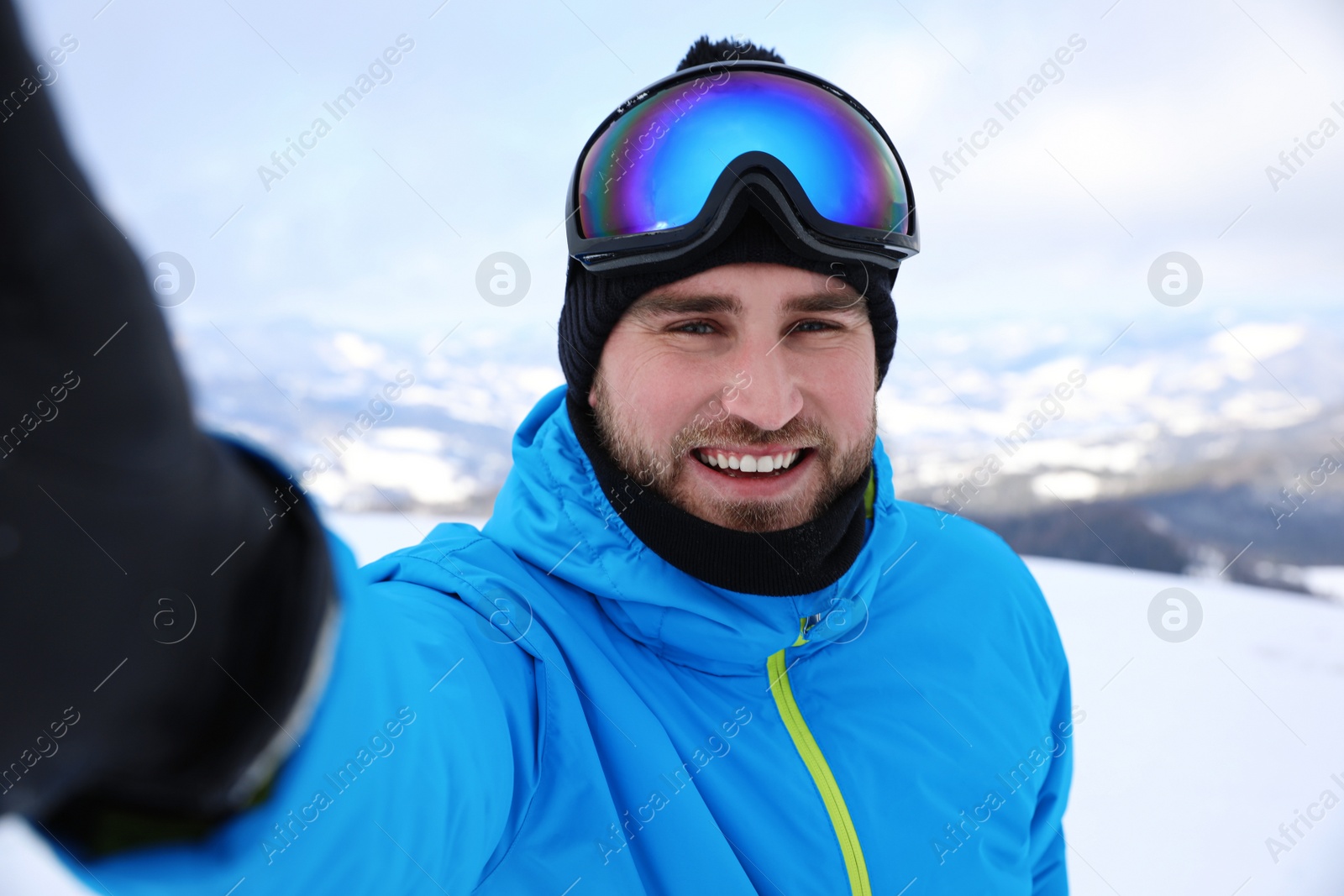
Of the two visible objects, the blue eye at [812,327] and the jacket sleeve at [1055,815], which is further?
the jacket sleeve at [1055,815]

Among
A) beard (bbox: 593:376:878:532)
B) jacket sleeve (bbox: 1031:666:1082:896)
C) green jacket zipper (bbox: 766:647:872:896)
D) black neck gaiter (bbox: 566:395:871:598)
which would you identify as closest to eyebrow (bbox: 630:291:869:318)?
beard (bbox: 593:376:878:532)

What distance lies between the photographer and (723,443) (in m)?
1.49

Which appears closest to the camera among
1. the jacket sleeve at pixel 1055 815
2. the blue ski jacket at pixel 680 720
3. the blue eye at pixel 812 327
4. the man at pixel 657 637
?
the man at pixel 657 637

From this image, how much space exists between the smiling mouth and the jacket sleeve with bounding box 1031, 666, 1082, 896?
0.90 metres

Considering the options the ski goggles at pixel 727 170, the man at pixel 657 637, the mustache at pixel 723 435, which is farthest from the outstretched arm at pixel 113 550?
the ski goggles at pixel 727 170

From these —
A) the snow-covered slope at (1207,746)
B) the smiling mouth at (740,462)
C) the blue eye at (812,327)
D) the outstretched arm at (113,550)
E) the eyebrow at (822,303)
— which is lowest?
the snow-covered slope at (1207,746)

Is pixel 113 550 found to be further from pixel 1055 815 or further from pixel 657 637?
pixel 1055 815

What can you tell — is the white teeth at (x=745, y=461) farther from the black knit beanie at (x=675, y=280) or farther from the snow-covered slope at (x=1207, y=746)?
the snow-covered slope at (x=1207, y=746)

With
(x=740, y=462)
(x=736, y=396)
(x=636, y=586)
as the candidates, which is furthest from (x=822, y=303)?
(x=636, y=586)

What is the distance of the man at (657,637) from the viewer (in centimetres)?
40

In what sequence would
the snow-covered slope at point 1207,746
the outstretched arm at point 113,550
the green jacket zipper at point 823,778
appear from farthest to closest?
1. the snow-covered slope at point 1207,746
2. the green jacket zipper at point 823,778
3. the outstretched arm at point 113,550

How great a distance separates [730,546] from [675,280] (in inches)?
21.7

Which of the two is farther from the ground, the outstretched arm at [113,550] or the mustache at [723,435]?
the outstretched arm at [113,550]

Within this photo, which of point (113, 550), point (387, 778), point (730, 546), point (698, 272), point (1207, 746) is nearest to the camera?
point (113, 550)
